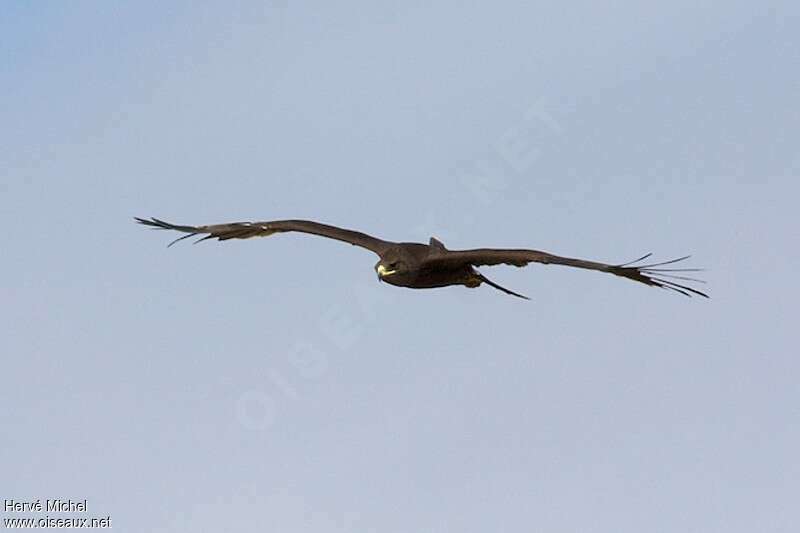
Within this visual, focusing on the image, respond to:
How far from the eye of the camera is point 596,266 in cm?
1870

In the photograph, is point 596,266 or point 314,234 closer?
point 596,266

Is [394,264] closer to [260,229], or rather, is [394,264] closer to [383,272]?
[383,272]

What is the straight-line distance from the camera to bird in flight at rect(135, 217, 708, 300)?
18.7 metres

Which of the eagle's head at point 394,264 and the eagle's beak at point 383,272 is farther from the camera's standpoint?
the eagle's beak at point 383,272

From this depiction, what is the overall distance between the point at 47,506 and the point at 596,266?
302 inches

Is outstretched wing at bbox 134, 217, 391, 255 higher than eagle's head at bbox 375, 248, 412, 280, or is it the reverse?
outstretched wing at bbox 134, 217, 391, 255

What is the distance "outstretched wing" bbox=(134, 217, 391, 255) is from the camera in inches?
885

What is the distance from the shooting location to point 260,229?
23016 millimetres

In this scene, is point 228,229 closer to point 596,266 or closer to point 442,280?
point 442,280

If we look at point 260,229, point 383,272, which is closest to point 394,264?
point 383,272

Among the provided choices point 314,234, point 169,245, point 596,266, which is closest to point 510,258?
point 596,266

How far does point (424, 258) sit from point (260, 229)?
10.8ft

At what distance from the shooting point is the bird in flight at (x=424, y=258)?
61.3 ft

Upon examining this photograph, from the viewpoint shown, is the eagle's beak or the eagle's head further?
the eagle's beak
